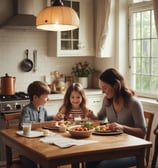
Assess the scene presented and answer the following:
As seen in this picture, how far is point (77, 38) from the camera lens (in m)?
4.81

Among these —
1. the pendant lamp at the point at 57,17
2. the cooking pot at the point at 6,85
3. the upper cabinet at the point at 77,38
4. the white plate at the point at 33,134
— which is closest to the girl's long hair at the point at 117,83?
the pendant lamp at the point at 57,17

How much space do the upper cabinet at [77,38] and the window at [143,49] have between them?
0.57m

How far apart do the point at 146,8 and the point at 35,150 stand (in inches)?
108

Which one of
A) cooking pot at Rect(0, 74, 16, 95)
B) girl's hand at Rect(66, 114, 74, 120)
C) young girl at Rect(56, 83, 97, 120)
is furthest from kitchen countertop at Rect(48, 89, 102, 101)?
girl's hand at Rect(66, 114, 74, 120)

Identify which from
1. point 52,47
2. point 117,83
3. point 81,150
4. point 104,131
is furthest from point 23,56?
point 81,150

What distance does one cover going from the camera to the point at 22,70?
476 cm

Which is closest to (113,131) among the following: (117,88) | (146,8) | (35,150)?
(117,88)

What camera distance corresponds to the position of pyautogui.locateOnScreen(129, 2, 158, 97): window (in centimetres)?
439

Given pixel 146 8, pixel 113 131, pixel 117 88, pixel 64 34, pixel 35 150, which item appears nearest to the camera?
pixel 35 150

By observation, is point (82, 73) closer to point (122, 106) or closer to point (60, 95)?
point (60, 95)

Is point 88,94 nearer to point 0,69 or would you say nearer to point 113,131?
point 0,69

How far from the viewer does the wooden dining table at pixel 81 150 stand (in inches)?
88.0

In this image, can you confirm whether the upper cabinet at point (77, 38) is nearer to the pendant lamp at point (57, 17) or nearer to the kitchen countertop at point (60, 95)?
the kitchen countertop at point (60, 95)

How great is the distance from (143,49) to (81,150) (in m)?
2.55
